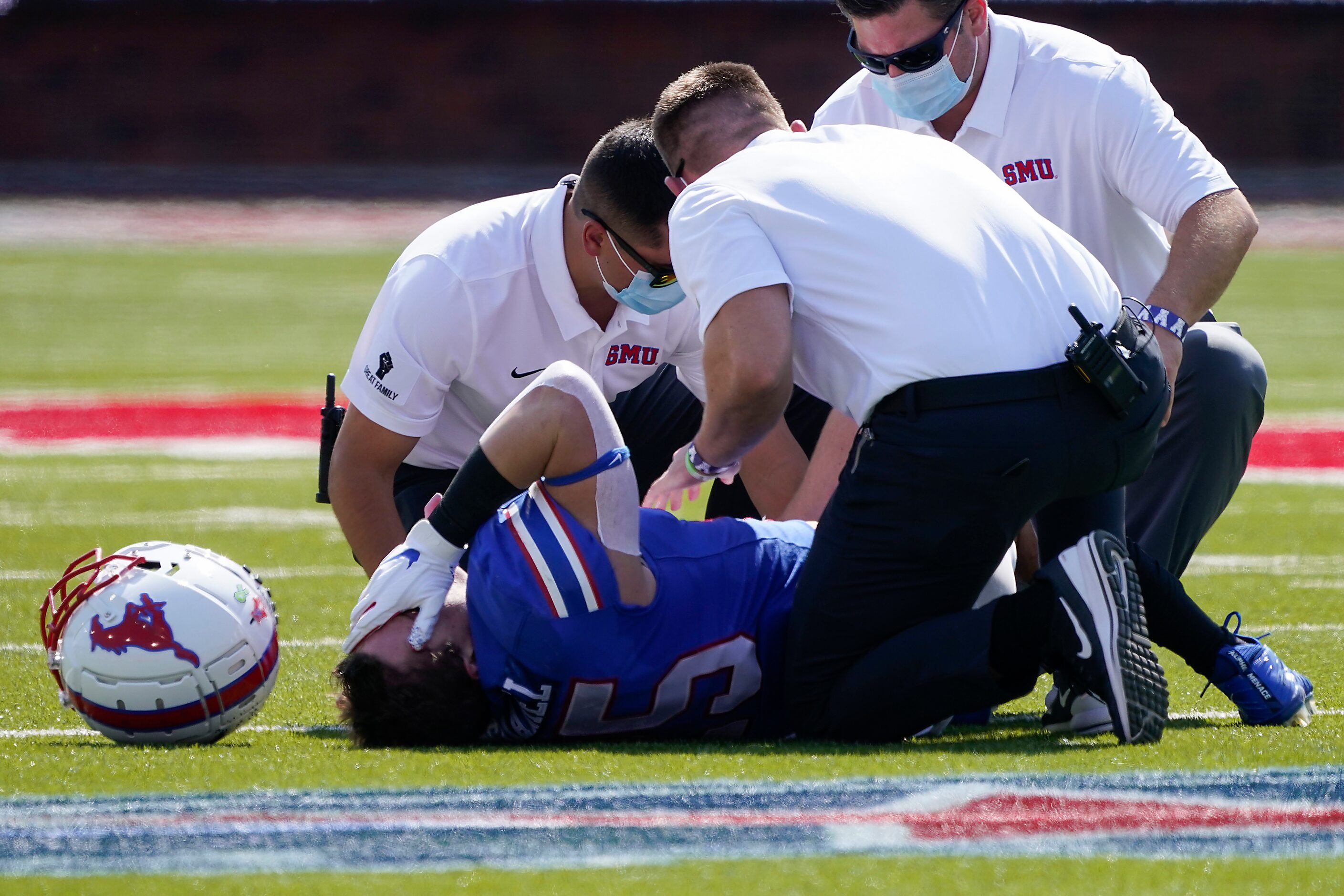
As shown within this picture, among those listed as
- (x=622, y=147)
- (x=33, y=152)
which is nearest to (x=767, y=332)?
(x=622, y=147)

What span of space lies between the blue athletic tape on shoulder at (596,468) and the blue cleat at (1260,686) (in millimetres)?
1437

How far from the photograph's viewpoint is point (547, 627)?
3533 mm

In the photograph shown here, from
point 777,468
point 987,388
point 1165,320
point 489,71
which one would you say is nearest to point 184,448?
point 777,468

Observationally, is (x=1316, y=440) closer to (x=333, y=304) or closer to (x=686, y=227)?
(x=686, y=227)

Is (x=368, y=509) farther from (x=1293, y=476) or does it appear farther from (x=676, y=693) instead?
(x=1293, y=476)

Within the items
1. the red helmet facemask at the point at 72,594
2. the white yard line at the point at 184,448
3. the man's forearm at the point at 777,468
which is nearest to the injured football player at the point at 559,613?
the red helmet facemask at the point at 72,594

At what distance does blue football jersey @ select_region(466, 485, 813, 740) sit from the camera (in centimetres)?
355

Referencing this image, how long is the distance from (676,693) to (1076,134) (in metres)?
2.14

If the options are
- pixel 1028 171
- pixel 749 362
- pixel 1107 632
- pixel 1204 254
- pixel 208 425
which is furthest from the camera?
pixel 208 425

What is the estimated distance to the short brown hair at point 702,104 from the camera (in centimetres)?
413

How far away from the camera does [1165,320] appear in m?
4.11

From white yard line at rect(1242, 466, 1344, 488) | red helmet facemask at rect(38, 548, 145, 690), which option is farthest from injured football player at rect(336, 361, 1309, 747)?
white yard line at rect(1242, 466, 1344, 488)

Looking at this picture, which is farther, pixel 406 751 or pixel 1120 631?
pixel 406 751

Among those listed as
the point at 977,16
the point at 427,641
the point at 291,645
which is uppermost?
the point at 977,16
